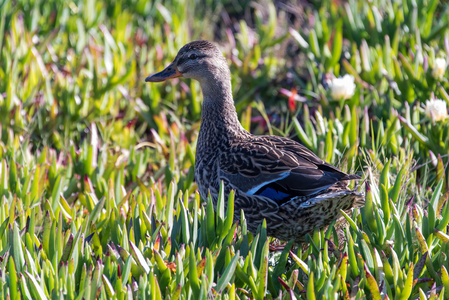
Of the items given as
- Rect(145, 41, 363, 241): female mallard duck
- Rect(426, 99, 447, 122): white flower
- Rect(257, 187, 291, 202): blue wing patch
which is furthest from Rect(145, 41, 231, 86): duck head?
Rect(426, 99, 447, 122): white flower

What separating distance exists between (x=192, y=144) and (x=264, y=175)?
123 cm

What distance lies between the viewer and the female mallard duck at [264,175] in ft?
8.99

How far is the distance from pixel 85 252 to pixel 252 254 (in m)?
0.73

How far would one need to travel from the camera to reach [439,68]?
4.04 metres

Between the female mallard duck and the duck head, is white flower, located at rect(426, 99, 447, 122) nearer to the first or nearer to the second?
the female mallard duck

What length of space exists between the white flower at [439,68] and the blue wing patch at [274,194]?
6.25ft

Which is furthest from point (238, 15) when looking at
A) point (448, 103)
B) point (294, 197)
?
point (294, 197)

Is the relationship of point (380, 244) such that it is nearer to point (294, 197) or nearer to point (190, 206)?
point (294, 197)

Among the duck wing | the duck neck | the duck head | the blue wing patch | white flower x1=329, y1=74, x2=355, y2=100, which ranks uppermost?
the duck head

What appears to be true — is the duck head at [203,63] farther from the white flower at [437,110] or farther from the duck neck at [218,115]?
the white flower at [437,110]

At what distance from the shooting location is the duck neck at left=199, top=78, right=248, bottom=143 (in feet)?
10.8

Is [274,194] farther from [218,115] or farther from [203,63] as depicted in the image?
[203,63]

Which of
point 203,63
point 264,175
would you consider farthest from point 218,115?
point 264,175

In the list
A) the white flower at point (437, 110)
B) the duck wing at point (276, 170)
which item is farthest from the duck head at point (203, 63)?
the white flower at point (437, 110)
